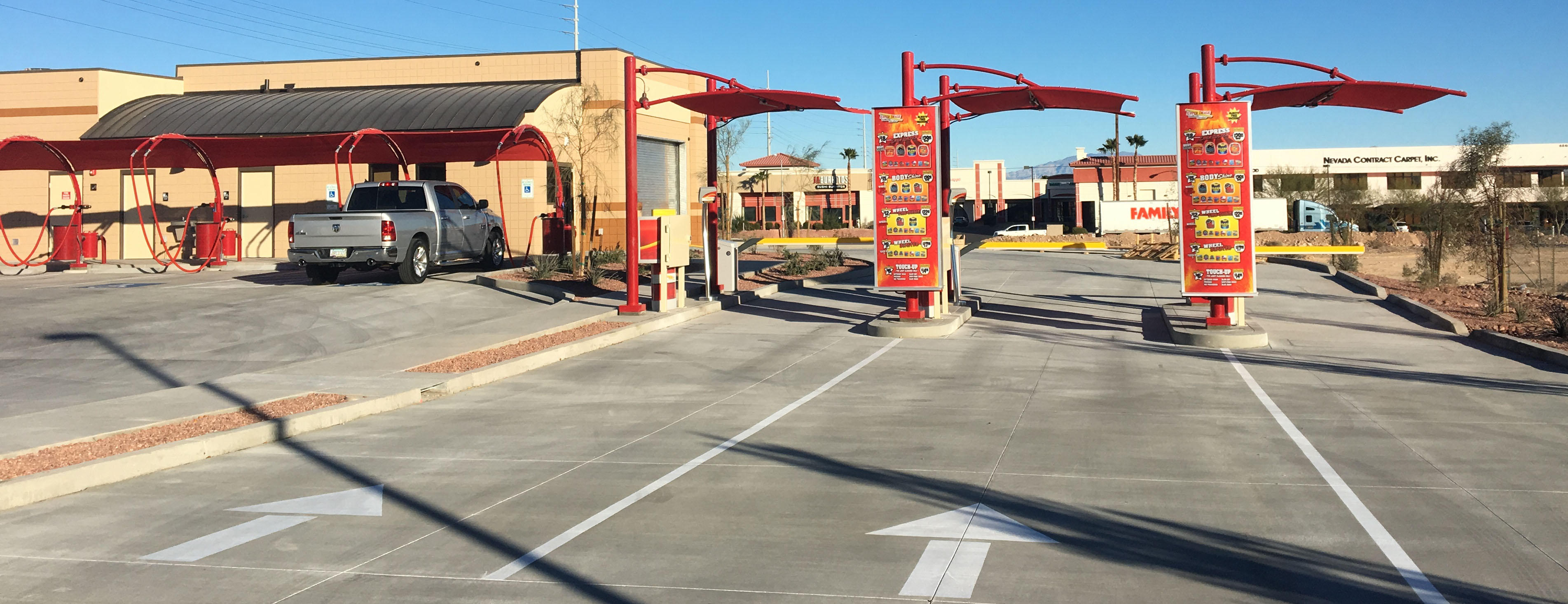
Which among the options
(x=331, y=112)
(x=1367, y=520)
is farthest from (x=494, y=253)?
(x=1367, y=520)

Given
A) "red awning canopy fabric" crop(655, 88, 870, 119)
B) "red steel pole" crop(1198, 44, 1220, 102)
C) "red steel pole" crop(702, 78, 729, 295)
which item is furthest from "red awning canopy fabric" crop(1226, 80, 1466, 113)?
"red steel pole" crop(702, 78, 729, 295)

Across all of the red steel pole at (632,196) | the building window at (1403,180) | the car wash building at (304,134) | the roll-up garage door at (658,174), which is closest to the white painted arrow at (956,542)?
the red steel pole at (632,196)

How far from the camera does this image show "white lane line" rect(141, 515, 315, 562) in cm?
608

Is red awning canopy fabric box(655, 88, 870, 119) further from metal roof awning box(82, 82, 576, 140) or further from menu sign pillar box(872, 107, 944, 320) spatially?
metal roof awning box(82, 82, 576, 140)

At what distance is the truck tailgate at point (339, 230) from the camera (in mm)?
19578

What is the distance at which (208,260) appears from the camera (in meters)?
25.2

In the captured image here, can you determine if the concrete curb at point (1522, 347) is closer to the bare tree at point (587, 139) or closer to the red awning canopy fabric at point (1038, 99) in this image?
the red awning canopy fabric at point (1038, 99)

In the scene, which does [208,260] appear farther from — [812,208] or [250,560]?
[812,208]

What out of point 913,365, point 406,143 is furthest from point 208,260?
point 913,365

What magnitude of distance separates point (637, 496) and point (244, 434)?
154 inches

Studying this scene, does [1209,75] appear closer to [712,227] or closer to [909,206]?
[909,206]

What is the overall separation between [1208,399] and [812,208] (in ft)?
259

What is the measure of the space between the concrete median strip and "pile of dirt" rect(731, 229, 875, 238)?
1695 inches

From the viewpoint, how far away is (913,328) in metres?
16.4
